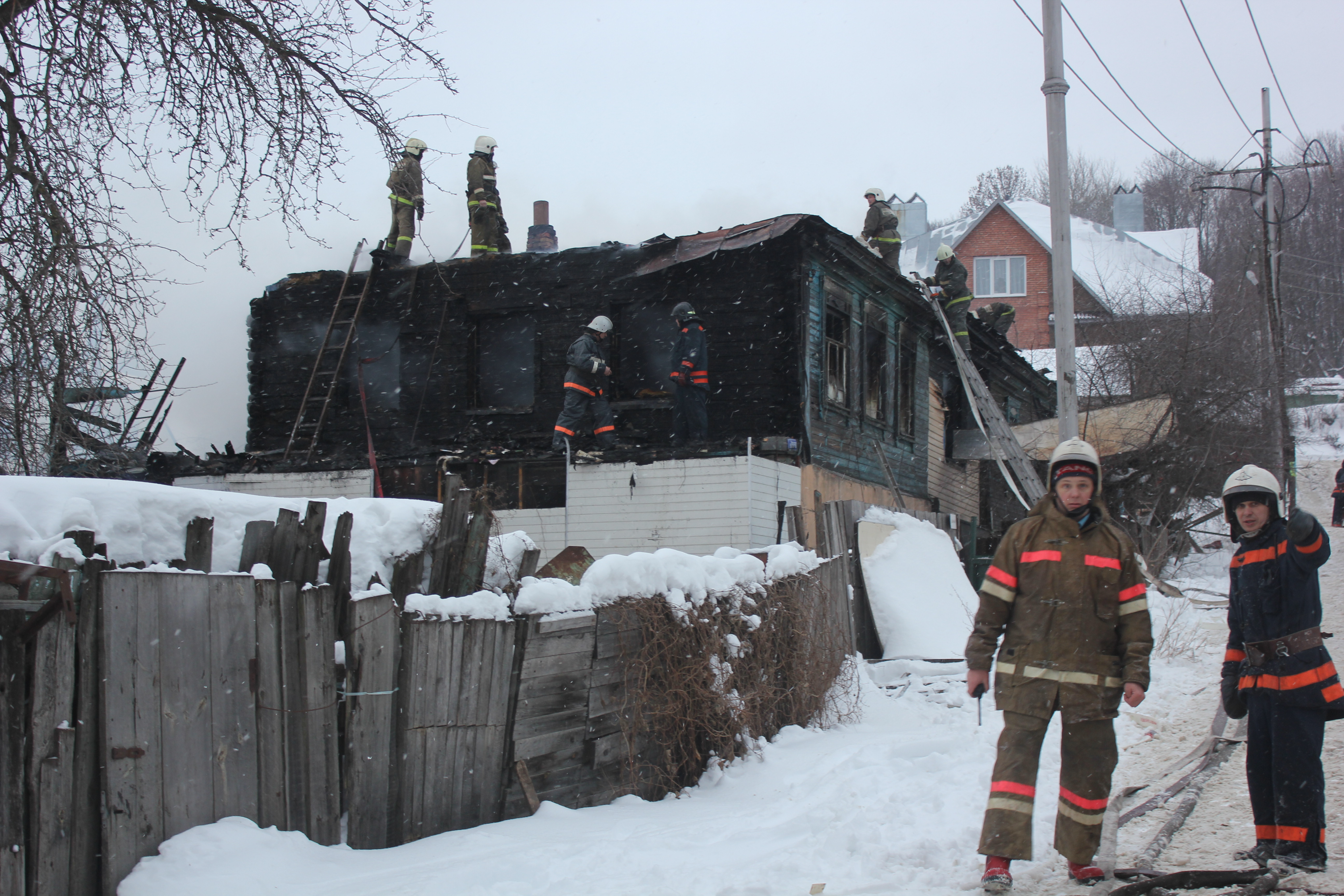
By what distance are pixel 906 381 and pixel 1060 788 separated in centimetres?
1507

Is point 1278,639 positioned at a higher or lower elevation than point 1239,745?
higher

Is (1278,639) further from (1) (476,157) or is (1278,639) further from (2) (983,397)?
(1) (476,157)

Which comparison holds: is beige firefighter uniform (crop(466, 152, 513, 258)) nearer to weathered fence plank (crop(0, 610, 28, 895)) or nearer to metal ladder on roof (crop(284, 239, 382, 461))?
metal ladder on roof (crop(284, 239, 382, 461))

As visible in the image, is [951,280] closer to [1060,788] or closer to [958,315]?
[958,315]

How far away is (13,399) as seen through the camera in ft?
25.9

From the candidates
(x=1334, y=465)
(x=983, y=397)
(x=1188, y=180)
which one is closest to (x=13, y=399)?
(x=983, y=397)

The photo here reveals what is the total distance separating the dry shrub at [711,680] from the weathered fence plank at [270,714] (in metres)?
1.99

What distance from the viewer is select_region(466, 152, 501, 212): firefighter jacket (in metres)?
16.3

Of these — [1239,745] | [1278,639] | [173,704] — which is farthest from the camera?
[1239,745]

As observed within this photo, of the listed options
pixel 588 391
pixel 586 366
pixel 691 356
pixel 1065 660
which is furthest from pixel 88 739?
pixel 691 356

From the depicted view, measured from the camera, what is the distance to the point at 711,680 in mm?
6156

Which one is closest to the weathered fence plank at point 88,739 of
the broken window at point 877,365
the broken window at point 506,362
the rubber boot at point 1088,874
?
the rubber boot at point 1088,874

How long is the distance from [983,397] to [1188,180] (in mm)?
47223

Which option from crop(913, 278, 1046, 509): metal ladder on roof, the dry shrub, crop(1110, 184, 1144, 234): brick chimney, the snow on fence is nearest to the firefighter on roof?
crop(913, 278, 1046, 509): metal ladder on roof
